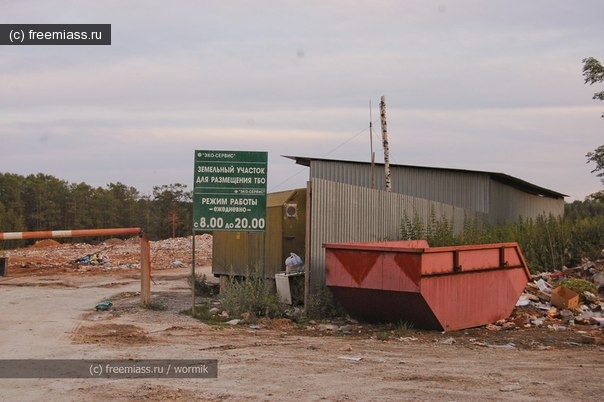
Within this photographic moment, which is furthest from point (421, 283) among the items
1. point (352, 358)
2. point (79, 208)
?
point (79, 208)

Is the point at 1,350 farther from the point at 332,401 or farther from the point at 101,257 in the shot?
the point at 101,257

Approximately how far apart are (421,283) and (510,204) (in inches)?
807

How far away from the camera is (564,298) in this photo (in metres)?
14.1

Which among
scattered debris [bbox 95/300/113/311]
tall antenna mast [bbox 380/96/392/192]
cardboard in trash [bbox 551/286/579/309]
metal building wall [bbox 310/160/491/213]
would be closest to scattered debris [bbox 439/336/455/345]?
cardboard in trash [bbox 551/286/579/309]

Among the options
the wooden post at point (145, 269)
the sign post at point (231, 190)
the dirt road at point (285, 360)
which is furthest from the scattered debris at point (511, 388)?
the wooden post at point (145, 269)

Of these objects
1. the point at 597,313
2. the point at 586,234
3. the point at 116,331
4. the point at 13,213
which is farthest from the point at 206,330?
the point at 13,213

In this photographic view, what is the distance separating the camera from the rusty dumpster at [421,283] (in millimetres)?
11469

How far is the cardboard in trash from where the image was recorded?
46.0ft

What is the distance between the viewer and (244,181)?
14.3 meters

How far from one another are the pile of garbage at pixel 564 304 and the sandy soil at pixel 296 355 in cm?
54

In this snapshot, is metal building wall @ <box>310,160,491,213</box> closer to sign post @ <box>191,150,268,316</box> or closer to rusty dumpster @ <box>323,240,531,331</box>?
sign post @ <box>191,150,268,316</box>

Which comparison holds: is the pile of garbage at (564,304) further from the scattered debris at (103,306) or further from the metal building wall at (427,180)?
the metal building wall at (427,180)

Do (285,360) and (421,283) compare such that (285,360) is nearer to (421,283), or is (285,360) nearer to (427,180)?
(421,283)

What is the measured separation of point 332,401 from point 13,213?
51671 mm
